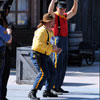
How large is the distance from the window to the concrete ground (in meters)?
2.16

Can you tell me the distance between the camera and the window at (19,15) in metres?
16.2

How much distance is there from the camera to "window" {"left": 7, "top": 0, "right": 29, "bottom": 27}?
16.2m

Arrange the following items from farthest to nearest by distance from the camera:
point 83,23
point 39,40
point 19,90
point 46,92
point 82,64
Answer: point 83,23, point 82,64, point 19,90, point 46,92, point 39,40

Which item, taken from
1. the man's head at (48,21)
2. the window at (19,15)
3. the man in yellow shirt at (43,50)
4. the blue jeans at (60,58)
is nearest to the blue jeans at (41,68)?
the man in yellow shirt at (43,50)

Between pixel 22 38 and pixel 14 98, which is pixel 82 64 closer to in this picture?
pixel 22 38

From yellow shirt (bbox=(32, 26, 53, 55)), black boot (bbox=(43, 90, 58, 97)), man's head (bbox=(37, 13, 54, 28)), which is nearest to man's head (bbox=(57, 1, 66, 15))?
man's head (bbox=(37, 13, 54, 28))

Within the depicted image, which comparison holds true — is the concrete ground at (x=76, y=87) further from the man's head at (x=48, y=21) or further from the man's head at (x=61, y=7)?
the man's head at (x=61, y=7)

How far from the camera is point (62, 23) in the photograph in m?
9.94

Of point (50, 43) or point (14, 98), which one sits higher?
point (50, 43)

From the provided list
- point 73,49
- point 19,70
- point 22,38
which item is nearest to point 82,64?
point 73,49

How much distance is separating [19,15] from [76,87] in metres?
5.89

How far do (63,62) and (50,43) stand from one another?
116 centimetres

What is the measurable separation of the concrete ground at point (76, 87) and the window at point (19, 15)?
2160 millimetres

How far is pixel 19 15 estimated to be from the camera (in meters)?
16.3
